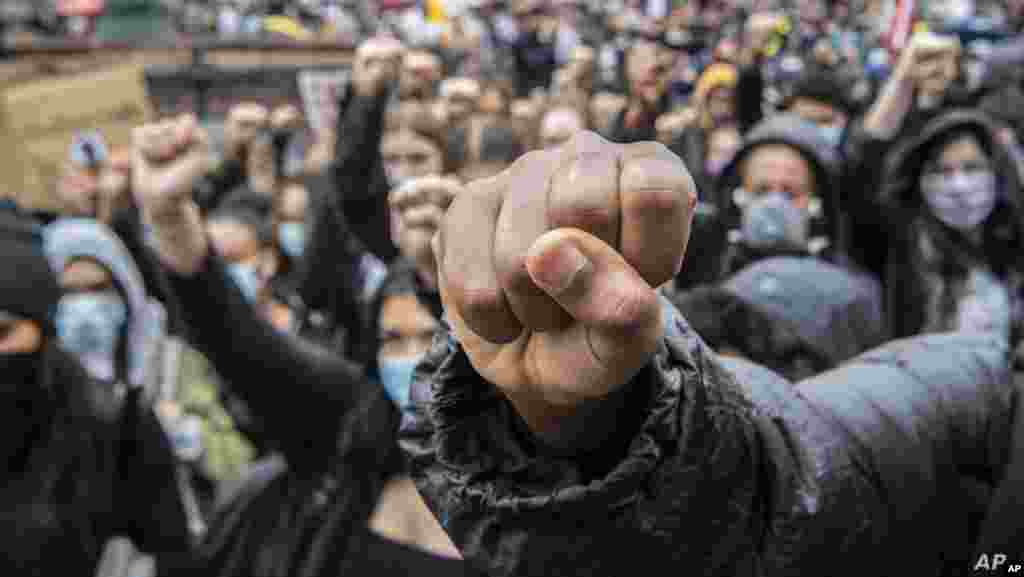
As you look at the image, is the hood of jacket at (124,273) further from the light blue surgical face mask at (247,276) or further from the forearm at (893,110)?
the forearm at (893,110)

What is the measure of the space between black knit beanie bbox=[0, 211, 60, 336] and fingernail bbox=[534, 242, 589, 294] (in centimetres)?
231

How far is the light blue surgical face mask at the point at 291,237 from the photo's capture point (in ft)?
17.3

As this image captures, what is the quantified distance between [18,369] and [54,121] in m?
3.61

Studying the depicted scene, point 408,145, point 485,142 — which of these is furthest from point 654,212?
point 485,142

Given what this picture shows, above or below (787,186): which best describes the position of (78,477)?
below

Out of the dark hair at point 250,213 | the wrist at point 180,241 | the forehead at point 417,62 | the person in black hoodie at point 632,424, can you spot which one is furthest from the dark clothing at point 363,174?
the person in black hoodie at point 632,424

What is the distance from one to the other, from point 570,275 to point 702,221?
260 cm

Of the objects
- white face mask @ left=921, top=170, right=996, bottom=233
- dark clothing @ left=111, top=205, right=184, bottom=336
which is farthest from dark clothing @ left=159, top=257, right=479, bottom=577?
white face mask @ left=921, top=170, right=996, bottom=233

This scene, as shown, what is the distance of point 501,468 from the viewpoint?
1114mm

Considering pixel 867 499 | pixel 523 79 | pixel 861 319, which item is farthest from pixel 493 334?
pixel 523 79

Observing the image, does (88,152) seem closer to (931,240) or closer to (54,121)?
(54,121)

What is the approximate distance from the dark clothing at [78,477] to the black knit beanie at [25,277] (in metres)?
0.11

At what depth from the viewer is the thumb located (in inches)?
33.4

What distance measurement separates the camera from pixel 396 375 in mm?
2711
